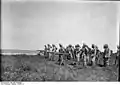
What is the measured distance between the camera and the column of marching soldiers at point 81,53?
1.44 meters

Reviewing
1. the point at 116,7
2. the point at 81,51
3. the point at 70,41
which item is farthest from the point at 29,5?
the point at 116,7

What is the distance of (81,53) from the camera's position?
145 cm

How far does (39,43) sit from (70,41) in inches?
11.6

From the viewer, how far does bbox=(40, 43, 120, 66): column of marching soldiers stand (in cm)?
144

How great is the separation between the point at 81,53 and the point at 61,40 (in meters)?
0.23

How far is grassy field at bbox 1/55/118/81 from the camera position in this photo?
1.44m

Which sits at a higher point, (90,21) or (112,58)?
(90,21)

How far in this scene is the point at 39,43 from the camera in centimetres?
144

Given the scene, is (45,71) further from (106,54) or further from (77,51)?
(106,54)

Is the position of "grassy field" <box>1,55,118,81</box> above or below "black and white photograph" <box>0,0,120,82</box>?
below

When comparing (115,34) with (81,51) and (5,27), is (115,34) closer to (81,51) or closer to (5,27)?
(81,51)

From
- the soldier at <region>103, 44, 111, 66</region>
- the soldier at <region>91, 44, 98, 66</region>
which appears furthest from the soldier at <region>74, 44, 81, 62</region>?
the soldier at <region>103, 44, 111, 66</region>

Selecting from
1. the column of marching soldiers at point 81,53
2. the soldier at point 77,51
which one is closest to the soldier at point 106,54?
the column of marching soldiers at point 81,53

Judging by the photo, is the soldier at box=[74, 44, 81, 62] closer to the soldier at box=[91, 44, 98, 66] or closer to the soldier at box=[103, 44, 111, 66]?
the soldier at box=[91, 44, 98, 66]
